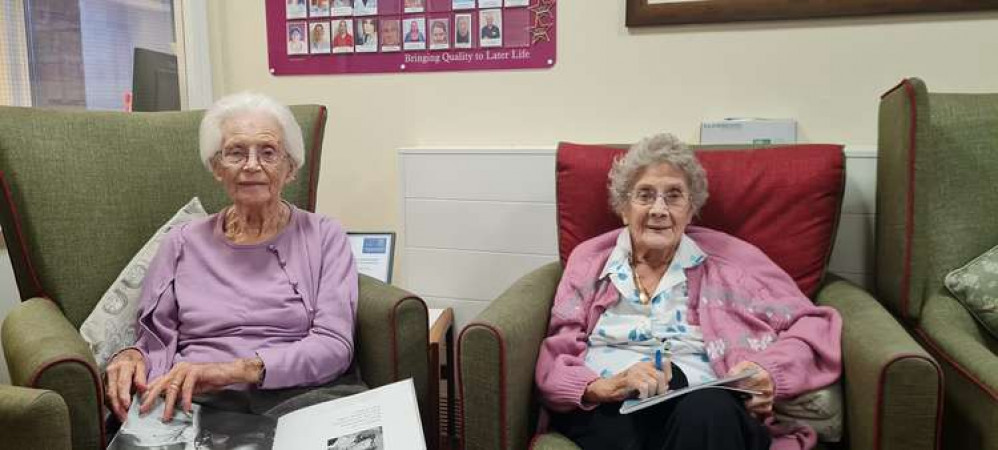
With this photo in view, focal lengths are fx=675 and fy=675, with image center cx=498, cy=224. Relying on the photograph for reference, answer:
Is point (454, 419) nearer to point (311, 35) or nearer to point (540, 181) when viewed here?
point (540, 181)

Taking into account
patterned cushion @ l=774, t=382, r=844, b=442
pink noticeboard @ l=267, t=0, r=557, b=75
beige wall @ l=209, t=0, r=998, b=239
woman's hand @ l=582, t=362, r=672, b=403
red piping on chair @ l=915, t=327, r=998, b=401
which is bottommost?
patterned cushion @ l=774, t=382, r=844, b=442

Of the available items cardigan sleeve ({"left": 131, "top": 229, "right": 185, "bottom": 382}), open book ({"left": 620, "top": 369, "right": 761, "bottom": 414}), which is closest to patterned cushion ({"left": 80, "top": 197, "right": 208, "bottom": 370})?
cardigan sleeve ({"left": 131, "top": 229, "right": 185, "bottom": 382})

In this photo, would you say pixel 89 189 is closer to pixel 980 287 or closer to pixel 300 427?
pixel 300 427

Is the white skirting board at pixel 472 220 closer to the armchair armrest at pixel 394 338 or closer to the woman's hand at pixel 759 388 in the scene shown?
the armchair armrest at pixel 394 338

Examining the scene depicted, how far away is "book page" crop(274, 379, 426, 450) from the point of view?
116cm

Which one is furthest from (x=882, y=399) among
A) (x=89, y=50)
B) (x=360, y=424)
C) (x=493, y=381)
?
(x=89, y=50)

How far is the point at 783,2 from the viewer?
5.99 feet

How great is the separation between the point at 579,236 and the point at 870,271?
2.58 ft

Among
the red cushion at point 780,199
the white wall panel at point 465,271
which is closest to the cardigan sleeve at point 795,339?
the red cushion at point 780,199

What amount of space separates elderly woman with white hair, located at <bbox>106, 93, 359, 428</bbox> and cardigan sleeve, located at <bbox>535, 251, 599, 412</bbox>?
1.38 ft

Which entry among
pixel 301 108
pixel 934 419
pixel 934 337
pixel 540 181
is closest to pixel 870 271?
pixel 934 337

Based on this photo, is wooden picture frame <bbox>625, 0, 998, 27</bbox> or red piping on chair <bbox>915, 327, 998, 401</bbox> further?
wooden picture frame <bbox>625, 0, 998, 27</bbox>

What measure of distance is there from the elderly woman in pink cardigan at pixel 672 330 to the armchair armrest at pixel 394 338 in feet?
0.84

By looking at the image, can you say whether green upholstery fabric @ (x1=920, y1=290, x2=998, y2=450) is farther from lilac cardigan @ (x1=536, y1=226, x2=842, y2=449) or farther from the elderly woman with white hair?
the elderly woman with white hair
